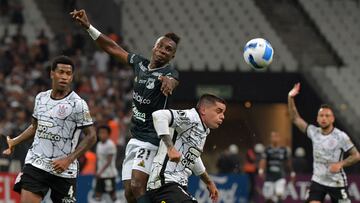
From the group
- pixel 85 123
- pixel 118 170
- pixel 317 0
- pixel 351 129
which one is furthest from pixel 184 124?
pixel 317 0

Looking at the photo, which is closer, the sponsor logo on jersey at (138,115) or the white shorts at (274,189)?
the sponsor logo on jersey at (138,115)

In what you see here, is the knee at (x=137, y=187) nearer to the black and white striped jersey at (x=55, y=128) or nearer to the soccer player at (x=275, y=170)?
the black and white striped jersey at (x=55, y=128)

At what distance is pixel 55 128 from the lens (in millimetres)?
10914

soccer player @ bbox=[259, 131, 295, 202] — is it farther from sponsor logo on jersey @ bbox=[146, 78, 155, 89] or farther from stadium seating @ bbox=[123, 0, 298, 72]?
sponsor logo on jersey @ bbox=[146, 78, 155, 89]

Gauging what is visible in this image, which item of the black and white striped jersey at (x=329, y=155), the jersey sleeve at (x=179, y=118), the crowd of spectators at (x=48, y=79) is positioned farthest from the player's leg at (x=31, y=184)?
the crowd of spectators at (x=48, y=79)

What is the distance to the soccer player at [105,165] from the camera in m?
18.3

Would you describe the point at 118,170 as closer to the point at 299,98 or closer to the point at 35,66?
the point at 35,66

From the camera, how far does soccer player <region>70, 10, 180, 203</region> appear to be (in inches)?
433

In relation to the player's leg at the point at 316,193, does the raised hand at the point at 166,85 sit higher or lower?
higher

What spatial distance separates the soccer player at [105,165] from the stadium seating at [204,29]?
9774mm

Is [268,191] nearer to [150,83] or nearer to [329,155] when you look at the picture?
[329,155]

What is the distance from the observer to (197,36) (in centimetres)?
2938

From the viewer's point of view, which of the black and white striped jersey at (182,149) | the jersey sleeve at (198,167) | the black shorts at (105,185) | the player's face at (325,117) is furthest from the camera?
the black shorts at (105,185)

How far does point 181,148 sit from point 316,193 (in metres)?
5.91
